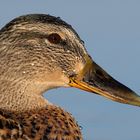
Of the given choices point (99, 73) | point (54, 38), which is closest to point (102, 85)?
point (99, 73)

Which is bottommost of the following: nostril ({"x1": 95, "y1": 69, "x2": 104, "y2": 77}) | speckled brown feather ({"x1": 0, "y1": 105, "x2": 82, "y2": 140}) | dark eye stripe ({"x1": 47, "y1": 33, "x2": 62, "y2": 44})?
speckled brown feather ({"x1": 0, "y1": 105, "x2": 82, "y2": 140})

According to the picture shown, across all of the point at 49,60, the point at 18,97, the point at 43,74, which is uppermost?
the point at 49,60

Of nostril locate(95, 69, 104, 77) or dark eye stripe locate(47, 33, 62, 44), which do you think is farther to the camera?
nostril locate(95, 69, 104, 77)

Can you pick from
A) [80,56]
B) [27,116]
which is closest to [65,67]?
[80,56]

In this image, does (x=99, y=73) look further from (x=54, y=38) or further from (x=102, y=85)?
(x=54, y=38)

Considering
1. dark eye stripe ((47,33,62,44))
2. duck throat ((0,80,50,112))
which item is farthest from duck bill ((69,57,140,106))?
duck throat ((0,80,50,112))

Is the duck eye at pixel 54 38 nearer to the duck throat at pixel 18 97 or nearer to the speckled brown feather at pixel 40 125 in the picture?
the duck throat at pixel 18 97

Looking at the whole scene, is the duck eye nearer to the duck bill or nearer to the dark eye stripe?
the dark eye stripe
